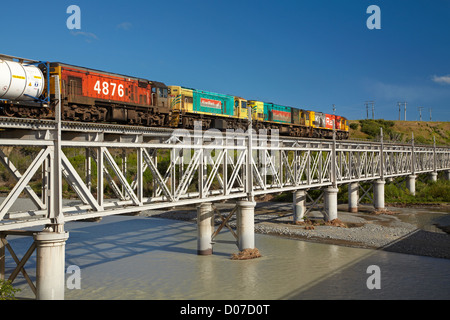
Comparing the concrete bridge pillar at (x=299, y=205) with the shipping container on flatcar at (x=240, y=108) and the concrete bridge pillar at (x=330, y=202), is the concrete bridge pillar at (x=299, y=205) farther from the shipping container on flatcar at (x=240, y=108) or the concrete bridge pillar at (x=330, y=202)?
the shipping container on flatcar at (x=240, y=108)

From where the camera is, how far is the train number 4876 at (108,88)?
26.5 meters

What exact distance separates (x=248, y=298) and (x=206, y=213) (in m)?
7.22

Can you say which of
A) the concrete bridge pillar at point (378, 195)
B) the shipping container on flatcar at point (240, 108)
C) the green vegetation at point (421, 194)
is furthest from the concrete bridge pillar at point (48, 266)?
the green vegetation at point (421, 194)

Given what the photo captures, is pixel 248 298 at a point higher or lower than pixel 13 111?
lower

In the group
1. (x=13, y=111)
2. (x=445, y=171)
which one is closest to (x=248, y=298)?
(x=13, y=111)

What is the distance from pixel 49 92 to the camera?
858 inches

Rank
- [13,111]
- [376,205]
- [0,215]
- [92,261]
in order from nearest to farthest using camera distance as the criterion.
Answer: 1. [0,215]
2. [13,111]
3. [92,261]
4. [376,205]

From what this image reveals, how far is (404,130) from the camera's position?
139375 millimetres

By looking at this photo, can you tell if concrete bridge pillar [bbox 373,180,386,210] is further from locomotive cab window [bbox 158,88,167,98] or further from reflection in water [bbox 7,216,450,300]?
locomotive cab window [bbox 158,88,167,98]

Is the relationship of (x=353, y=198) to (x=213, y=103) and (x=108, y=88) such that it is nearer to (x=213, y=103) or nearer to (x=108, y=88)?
(x=213, y=103)

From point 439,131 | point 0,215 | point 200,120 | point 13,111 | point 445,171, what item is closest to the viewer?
point 0,215

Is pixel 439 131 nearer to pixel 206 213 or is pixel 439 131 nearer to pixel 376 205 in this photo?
pixel 376 205

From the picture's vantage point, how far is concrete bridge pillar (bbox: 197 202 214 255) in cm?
2447

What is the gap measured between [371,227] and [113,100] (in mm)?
21664
